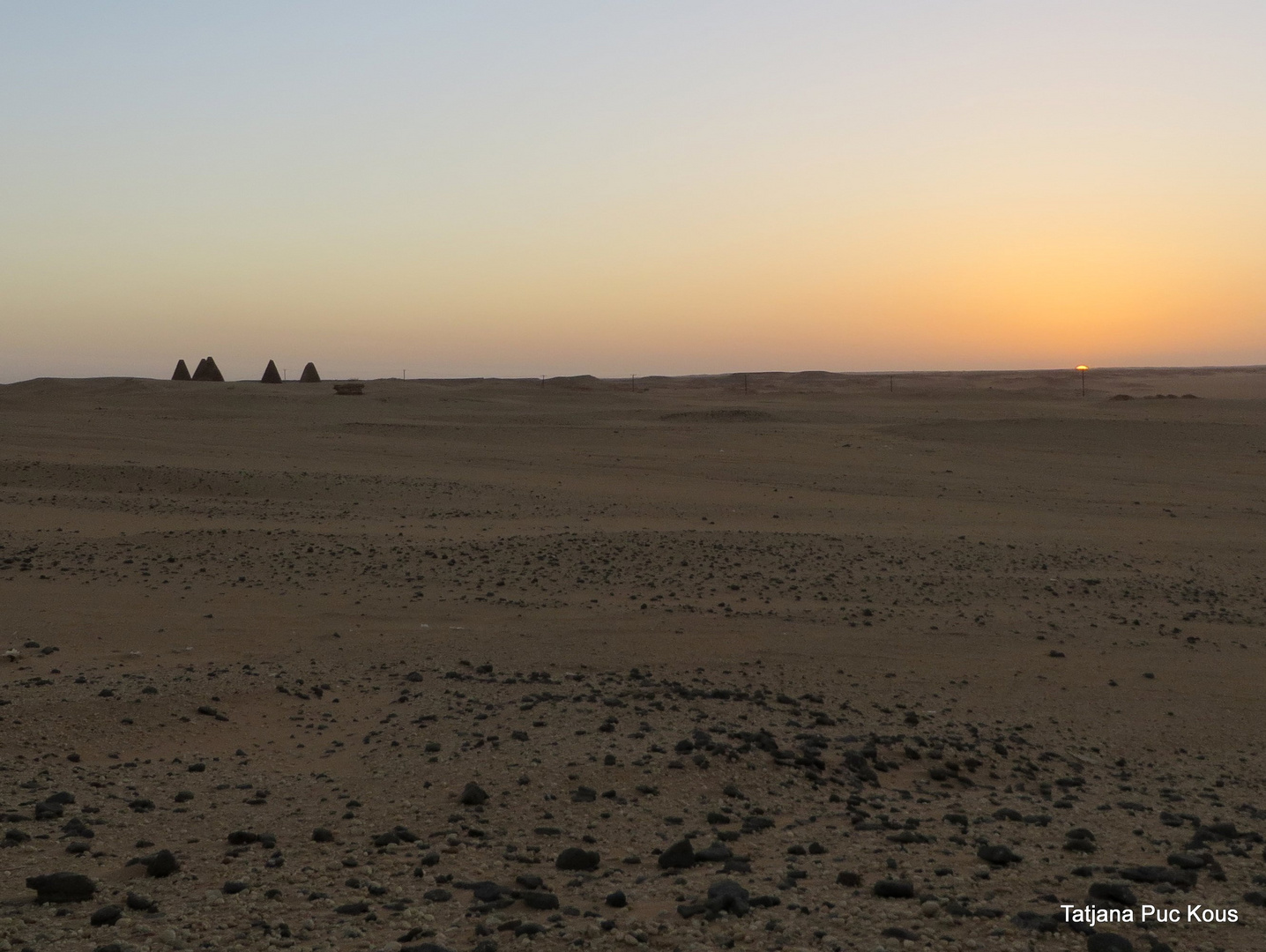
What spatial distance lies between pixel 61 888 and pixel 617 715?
3.59m

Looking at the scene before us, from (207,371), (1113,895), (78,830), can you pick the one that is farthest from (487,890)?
(207,371)

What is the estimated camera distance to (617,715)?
733 cm

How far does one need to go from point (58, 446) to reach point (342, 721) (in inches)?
953

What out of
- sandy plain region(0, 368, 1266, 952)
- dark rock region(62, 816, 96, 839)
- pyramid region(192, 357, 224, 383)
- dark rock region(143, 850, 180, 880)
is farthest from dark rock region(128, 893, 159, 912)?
pyramid region(192, 357, 224, 383)

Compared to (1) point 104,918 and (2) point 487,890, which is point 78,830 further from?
(2) point 487,890

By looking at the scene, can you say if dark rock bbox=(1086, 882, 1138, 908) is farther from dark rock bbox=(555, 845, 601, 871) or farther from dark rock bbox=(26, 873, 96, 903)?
dark rock bbox=(26, 873, 96, 903)

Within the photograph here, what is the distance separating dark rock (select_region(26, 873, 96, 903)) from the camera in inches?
174

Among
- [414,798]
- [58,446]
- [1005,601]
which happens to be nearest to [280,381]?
[58,446]

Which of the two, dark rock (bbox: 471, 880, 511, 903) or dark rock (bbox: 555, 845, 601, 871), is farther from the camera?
dark rock (bbox: 555, 845, 601, 871)

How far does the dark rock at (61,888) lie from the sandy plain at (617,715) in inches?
1.8

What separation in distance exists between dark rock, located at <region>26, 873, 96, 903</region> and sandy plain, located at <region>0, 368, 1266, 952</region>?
0.05 meters

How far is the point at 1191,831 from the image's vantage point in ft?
18.9

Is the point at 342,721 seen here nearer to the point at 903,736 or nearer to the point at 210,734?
the point at 210,734

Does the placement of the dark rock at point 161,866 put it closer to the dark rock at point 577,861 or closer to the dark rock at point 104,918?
the dark rock at point 104,918
